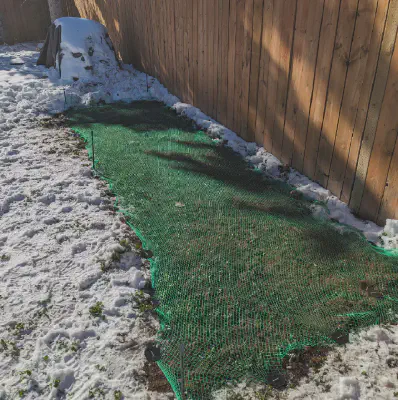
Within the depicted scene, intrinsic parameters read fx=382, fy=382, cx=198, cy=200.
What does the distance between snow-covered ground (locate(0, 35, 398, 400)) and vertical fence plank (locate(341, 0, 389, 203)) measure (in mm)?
254

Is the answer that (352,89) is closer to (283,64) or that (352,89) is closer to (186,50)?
(283,64)

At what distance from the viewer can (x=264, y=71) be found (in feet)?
14.0

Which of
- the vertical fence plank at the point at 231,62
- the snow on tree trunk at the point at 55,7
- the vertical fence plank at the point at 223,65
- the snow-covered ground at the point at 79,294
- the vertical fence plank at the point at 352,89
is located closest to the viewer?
the snow-covered ground at the point at 79,294

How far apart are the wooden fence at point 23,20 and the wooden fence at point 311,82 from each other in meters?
8.74

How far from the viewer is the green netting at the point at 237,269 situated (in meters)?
2.23

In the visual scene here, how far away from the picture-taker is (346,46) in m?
3.14

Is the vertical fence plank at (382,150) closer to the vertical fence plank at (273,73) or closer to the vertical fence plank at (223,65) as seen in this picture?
the vertical fence plank at (273,73)

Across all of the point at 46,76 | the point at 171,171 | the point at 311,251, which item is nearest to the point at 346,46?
the point at 311,251

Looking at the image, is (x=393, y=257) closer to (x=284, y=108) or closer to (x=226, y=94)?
(x=284, y=108)

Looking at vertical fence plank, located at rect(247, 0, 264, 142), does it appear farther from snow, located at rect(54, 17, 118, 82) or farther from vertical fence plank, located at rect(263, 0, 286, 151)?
snow, located at rect(54, 17, 118, 82)

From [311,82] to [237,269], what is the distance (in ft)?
6.46

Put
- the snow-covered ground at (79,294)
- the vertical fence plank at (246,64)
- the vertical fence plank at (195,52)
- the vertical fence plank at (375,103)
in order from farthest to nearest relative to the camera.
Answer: the vertical fence plank at (195,52) < the vertical fence plank at (246,64) < the vertical fence plank at (375,103) < the snow-covered ground at (79,294)

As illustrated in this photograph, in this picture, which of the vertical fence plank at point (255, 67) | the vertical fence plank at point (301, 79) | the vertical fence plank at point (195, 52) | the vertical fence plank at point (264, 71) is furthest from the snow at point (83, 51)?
the vertical fence plank at point (301, 79)

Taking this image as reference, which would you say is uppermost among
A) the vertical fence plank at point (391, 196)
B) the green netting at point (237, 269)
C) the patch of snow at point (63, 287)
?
the vertical fence plank at point (391, 196)
